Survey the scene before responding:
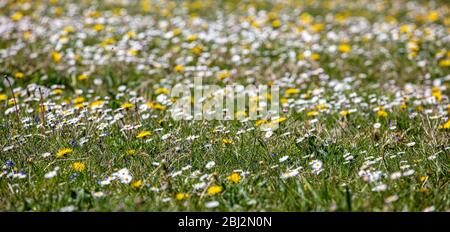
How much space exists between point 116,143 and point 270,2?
8.38 m

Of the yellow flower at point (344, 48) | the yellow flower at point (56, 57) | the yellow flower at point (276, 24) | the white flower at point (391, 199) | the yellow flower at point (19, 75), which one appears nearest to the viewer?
the white flower at point (391, 199)

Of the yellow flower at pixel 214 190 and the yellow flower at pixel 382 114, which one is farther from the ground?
the yellow flower at pixel 214 190

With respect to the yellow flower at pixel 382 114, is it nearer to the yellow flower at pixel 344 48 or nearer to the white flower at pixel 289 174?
the white flower at pixel 289 174

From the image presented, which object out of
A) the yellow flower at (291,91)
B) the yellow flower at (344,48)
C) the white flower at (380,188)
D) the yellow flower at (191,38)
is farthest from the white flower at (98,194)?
the yellow flower at (344,48)

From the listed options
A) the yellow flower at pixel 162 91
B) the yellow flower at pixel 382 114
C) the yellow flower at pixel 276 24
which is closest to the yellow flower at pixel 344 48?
the yellow flower at pixel 276 24

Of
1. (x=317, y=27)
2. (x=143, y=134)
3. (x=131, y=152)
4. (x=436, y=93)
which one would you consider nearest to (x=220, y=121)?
(x=143, y=134)

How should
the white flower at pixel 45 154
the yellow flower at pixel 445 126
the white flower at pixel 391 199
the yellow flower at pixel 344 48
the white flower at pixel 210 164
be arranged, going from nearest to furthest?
1. the white flower at pixel 391 199
2. the white flower at pixel 210 164
3. the white flower at pixel 45 154
4. the yellow flower at pixel 445 126
5. the yellow flower at pixel 344 48

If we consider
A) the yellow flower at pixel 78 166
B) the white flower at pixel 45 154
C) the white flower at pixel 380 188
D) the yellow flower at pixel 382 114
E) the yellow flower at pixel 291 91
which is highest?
the white flower at pixel 380 188

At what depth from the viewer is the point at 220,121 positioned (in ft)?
15.8

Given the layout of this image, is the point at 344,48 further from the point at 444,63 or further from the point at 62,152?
the point at 62,152

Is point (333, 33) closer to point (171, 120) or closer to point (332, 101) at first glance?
point (332, 101)

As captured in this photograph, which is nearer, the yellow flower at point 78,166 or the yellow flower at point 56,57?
the yellow flower at point 78,166

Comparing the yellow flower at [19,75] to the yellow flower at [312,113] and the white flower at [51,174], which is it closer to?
the white flower at [51,174]

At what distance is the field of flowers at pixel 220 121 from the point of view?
3396 millimetres
